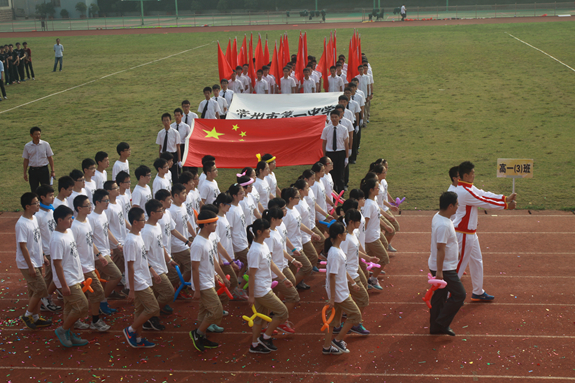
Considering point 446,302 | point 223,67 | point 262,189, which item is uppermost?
point 223,67

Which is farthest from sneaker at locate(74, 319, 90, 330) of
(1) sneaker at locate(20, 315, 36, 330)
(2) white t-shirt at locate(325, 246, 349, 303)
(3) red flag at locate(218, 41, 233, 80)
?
(3) red flag at locate(218, 41, 233, 80)

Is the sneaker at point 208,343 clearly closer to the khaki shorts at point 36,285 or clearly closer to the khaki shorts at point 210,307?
the khaki shorts at point 210,307

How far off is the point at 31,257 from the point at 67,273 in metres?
0.90

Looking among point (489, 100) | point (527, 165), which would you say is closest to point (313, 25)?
point (489, 100)

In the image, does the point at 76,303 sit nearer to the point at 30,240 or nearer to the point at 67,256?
the point at 67,256

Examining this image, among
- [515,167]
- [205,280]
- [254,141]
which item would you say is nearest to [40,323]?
[205,280]

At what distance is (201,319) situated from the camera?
6.65 metres

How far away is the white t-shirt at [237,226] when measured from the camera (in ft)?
25.8

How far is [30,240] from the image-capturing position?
23.6ft

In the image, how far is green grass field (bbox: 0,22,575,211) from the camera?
13.8 metres

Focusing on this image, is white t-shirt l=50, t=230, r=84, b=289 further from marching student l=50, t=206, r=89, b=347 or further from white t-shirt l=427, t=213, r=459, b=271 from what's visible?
white t-shirt l=427, t=213, r=459, b=271

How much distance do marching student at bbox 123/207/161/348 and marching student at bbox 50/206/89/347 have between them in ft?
2.01

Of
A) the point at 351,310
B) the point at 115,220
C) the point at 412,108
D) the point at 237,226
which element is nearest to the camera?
the point at 351,310

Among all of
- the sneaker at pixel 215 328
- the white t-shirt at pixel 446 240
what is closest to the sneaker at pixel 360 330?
the white t-shirt at pixel 446 240
